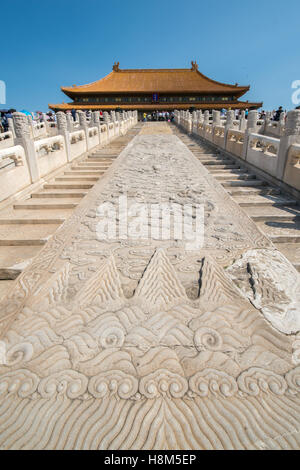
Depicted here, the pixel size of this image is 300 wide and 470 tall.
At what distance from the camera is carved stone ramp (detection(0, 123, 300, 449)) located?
1473 mm

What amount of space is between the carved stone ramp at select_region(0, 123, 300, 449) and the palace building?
3249cm

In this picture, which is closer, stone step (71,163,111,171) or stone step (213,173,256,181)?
stone step (213,173,256,181)

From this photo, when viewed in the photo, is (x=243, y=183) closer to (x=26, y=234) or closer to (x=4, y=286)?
(x=26, y=234)

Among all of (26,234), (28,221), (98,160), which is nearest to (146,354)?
(26,234)

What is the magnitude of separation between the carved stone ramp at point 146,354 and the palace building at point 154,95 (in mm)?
Answer: 32490

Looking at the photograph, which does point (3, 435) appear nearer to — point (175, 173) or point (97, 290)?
point (97, 290)

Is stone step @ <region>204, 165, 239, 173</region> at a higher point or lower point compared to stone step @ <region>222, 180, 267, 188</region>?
higher

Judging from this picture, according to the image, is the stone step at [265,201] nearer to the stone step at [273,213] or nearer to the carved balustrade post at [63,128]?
the stone step at [273,213]

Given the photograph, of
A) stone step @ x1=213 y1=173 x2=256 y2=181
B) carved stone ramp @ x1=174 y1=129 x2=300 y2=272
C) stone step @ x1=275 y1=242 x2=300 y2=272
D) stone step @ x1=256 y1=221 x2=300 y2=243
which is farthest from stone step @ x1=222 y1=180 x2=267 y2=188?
stone step @ x1=275 y1=242 x2=300 y2=272

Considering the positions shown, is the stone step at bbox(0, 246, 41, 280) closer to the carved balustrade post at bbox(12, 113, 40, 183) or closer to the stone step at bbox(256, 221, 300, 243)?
the carved balustrade post at bbox(12, 113, 40, 183)

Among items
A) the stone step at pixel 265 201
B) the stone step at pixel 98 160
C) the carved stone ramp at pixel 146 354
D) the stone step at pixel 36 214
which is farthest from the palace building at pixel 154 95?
the carved stone ramp at pixel 146 354

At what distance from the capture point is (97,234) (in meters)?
3.73

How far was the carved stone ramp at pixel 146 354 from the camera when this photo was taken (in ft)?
4.83

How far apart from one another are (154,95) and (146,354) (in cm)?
3574
